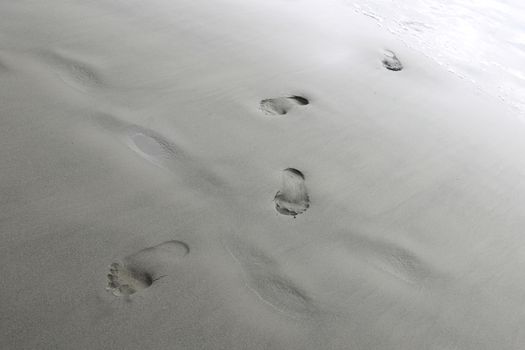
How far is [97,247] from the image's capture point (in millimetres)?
1401

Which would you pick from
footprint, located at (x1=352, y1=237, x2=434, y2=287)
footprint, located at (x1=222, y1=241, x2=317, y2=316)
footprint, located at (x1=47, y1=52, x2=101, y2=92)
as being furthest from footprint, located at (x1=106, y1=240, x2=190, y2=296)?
footprint, located at (x1=47, y1=52, x2=101, y2=92)

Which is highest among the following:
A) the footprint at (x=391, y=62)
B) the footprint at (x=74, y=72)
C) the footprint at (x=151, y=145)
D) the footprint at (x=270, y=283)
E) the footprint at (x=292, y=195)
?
the footprint at (x=391, y=62)

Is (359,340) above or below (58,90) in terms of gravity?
below

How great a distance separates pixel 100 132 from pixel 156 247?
0.60 m

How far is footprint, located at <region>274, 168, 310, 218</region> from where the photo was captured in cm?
170

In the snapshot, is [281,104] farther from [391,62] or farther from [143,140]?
[391,62]

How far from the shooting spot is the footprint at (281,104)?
216 centimetres

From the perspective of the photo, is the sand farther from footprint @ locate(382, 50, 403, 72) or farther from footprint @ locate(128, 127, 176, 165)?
footprint @ locate(382, 50, 403, 72)

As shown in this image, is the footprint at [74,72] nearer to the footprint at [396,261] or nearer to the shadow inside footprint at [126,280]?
the shadow inside footprint at [126,280]

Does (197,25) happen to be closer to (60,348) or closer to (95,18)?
(95,18)

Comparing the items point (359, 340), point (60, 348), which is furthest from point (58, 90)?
point (359, 340)

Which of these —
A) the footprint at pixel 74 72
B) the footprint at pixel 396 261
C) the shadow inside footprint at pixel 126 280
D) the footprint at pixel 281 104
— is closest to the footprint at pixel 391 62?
the footprint at pixel 281 104

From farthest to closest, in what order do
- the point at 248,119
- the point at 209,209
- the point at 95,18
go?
the point at 95,18 → the point at 248,119 → the point at 209,209

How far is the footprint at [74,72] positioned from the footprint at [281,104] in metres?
0.75
